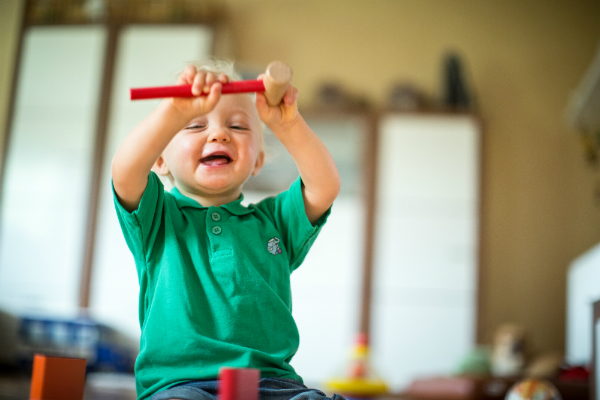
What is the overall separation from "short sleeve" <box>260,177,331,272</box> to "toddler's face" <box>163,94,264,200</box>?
0.06m

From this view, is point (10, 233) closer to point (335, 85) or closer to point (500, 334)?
point (335, 85)

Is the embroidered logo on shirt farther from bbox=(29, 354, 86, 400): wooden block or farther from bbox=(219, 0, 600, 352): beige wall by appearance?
bbox=(219, 0, 600, 352): beige wall

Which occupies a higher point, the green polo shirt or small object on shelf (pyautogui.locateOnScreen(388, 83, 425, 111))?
small object on shelf (pyautogui.locateOnScreen(388, 83, 425, 111))

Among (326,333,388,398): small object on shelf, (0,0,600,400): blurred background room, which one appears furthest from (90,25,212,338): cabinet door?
(326,333,388,398): small object on shelf

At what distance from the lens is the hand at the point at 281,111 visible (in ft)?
2.28

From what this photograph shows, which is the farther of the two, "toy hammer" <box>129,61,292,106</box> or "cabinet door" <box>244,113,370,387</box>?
"cabinet door" <box>244,113,370,387</box>

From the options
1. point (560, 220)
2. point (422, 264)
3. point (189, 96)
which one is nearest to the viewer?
point (189, 96)

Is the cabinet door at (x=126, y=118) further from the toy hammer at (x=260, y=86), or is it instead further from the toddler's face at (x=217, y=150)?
the toy hammer at (x=260, y=86)

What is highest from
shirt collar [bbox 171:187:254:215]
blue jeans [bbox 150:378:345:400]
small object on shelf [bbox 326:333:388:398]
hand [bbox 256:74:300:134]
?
hand [bbox 256:74:300:134]

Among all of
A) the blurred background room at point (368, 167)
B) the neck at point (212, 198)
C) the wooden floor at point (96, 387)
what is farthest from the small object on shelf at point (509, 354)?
the neck at point (212, 198)

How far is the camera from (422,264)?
3.00 m

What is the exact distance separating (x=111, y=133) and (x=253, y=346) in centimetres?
263

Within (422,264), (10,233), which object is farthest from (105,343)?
(422,264)

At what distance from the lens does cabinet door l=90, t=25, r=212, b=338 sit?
297 cm
